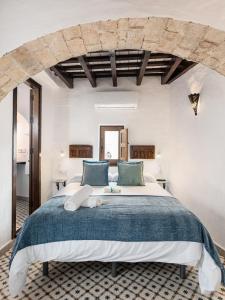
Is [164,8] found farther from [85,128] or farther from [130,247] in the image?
[85,128]

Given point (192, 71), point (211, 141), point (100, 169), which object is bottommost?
point (100, 169)

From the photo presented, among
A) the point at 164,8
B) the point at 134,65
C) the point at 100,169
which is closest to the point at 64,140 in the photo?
the point at 100,169

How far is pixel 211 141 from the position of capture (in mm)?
2682

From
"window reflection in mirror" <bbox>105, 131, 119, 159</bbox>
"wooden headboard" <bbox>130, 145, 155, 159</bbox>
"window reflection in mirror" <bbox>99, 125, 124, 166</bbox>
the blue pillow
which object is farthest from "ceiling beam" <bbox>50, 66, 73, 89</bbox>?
"wooden headboard" <bbox>130, 145, 155, 159</bbox>

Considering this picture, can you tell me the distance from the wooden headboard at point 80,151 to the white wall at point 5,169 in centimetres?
155

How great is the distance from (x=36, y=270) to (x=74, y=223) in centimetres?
74

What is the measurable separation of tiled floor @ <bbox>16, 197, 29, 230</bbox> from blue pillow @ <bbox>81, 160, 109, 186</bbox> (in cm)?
126

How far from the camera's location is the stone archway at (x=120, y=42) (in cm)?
118

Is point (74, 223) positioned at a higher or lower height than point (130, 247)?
higher

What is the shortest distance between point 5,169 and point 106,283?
1728 mm

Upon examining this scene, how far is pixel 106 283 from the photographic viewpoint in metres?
1.87

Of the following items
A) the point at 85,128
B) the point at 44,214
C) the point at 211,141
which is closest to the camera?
the point at 44,214

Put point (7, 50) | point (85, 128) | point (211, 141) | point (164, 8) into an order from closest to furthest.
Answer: point (164, 8) → point (7, 50) → point (211, 141) → point (85, 128)

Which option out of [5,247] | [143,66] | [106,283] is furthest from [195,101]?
[5,247]
